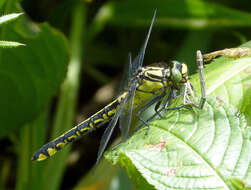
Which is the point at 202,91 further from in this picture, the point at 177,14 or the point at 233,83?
the point at 177,14

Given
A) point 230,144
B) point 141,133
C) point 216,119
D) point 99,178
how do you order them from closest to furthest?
point 230,144, point 216,119, point 141,133, point 99,178

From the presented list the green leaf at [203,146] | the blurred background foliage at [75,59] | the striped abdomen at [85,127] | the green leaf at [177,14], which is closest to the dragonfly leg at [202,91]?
the green leaf at [203,146]

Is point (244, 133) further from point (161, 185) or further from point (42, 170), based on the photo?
point (42, 170)

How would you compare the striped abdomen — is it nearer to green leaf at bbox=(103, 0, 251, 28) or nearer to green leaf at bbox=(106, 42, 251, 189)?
green leaf at bbox=(106, 42, 251, 189)

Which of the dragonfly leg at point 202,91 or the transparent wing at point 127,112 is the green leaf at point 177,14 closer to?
the transparent wing at point 127,112

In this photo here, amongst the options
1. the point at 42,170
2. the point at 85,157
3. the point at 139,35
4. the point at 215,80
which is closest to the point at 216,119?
the point at 215,80

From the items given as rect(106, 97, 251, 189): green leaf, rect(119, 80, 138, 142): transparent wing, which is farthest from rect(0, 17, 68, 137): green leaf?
rect(106, 97, 251, 189): green leaf
